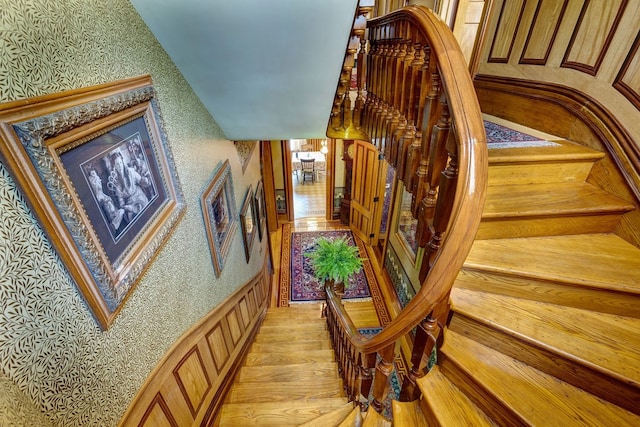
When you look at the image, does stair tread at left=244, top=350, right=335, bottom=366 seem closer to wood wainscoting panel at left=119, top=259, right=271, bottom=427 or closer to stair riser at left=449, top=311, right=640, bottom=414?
wood wainscoting panel at left=119, top=259, right=271, bottom=427

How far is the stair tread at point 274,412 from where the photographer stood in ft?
6.44

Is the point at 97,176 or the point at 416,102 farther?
the point at 416,102

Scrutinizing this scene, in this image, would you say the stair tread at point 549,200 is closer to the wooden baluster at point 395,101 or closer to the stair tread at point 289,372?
the wooden baluster at point 395,101

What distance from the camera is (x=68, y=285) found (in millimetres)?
773

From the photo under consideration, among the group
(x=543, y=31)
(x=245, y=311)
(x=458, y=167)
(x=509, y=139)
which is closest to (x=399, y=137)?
(x=458, y=167)

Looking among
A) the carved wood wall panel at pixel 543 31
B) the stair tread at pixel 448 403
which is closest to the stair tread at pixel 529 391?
the stair tread at pixel 448 403

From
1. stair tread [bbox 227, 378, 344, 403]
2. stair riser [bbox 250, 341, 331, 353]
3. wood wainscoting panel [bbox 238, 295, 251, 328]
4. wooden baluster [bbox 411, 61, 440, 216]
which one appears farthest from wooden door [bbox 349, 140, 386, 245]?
wooden baluster [bbox 411, 61, 440, 216]

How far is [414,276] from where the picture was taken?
11.6 ft

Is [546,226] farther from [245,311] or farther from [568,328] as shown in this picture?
[245,311]

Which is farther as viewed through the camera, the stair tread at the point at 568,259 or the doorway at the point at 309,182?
the doorway at the point at 309,182

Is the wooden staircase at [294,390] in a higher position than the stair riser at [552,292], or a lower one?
lower

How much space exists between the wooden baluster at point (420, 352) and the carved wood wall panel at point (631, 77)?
1.56 metres

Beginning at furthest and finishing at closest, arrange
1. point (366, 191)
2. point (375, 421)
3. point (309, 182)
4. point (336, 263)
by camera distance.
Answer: point (309, 182) < point (366, 191) < point (336, 263) < point (375, 421)

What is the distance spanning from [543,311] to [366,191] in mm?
4481
